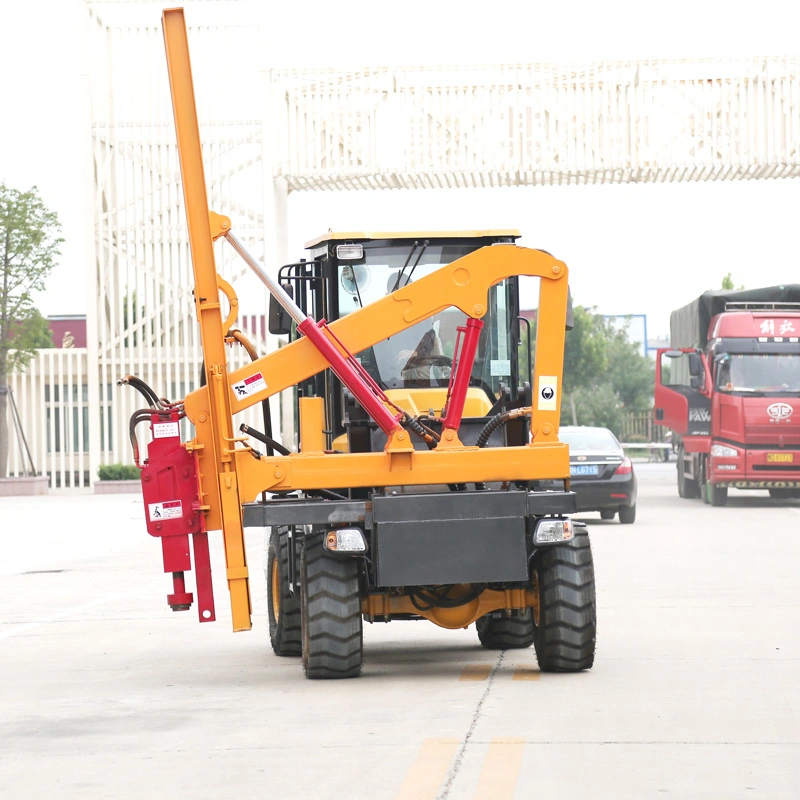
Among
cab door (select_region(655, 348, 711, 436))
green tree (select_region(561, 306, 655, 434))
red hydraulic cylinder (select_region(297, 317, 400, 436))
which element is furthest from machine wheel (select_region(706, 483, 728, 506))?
green tree (select_region(561, 306, 655, 434))

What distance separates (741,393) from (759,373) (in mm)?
594

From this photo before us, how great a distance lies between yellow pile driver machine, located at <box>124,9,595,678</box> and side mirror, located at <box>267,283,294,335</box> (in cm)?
5

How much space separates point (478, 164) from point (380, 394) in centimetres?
2815

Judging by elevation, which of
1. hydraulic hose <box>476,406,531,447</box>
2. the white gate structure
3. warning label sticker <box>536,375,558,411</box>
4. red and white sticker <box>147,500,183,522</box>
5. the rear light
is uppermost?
the white gate structure

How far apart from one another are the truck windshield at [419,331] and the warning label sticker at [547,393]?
1.00 m

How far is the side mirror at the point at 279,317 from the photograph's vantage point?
33.7ft

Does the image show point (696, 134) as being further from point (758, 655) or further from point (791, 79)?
point (758, 655)

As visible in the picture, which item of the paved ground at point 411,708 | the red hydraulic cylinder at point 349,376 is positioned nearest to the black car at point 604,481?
the paved ground at point 411,708

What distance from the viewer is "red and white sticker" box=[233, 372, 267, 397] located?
9688 millimetres

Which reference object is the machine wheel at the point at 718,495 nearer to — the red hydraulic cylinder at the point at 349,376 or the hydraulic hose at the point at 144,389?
the hydraulic hose at the point at 144,389

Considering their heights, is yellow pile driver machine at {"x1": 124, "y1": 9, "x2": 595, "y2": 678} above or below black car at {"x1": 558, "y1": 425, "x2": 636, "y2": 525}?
above

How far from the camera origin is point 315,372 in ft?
32.0

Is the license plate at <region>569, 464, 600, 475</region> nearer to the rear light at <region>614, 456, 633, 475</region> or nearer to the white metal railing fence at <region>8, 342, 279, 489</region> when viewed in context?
the rear light at <region>614, 456, 633, 475</region>

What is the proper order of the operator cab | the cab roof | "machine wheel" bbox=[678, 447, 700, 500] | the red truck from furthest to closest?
"machine wheel" bbox=[678, 447, 700, 500]
the red truck
the cab roof
the operator cab
